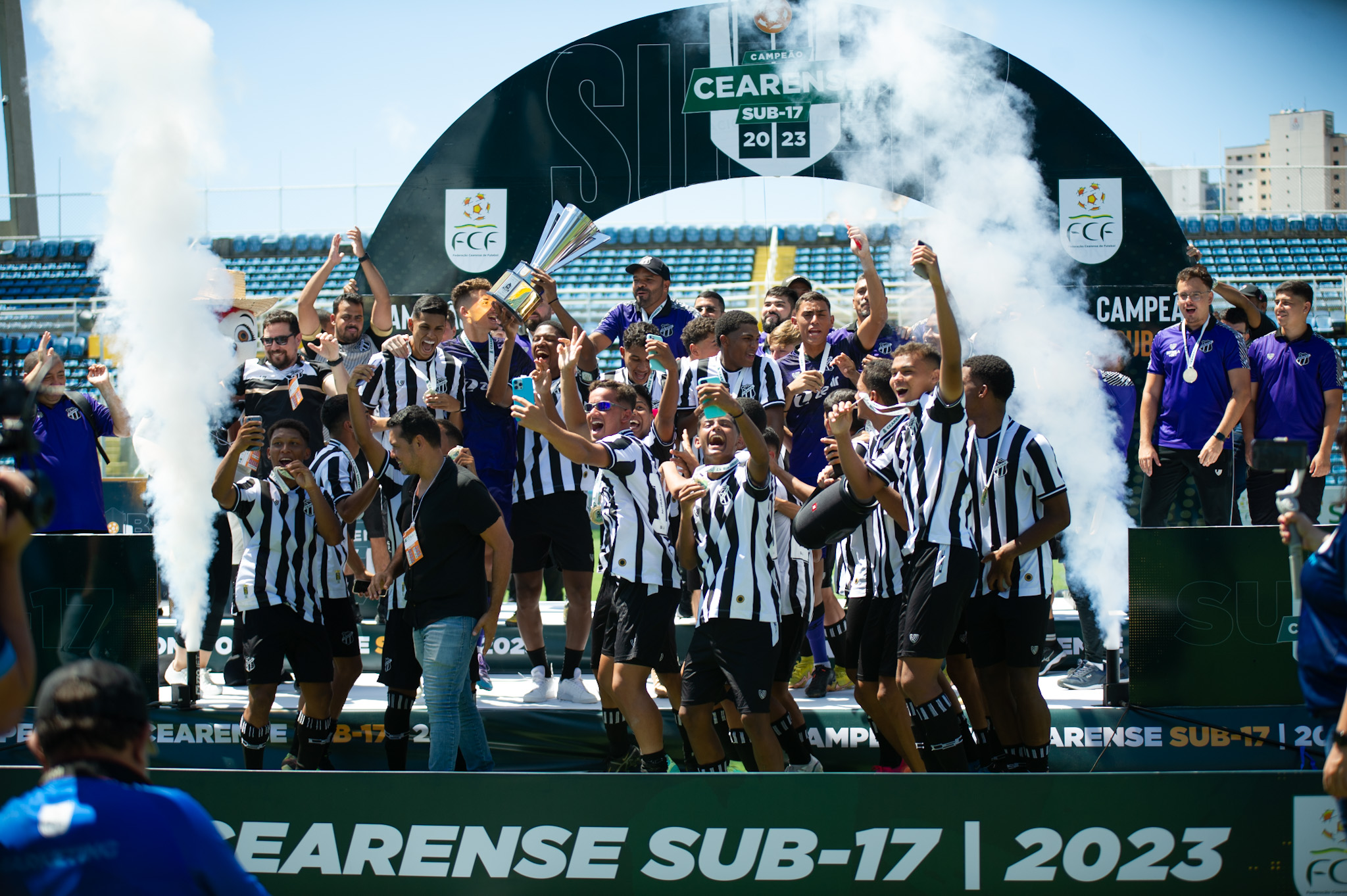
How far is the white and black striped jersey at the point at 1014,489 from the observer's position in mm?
4539

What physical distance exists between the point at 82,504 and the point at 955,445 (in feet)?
16.5

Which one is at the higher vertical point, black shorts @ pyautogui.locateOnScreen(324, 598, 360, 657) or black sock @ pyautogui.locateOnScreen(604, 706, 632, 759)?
black shorts @ pyautogui.locateOnScreen(324, 598, 360, 657)

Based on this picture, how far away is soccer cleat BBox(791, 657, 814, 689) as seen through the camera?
20.8 feet

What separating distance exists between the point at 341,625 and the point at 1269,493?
555 cm

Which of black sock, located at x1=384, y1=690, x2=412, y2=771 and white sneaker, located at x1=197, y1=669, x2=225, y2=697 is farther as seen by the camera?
white sneaker, located at x1=197, y1=669, x2=225, y2=697

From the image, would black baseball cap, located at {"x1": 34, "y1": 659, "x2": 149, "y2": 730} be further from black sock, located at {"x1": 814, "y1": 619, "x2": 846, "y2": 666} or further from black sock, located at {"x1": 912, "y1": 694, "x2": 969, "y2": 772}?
black sock, located at {"x1": 814, "y1": 619, "x2": 846, "y2": 666}

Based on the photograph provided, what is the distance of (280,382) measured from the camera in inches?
263

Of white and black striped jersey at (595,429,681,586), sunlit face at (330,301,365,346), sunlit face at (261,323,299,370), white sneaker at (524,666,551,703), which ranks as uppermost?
sunlit face at (330,301,365,346)

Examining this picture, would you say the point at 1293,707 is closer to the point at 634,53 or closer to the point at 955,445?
the point at 955,445

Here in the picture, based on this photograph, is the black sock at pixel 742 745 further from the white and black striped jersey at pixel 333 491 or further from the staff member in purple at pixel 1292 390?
the staff member in purple at pixel 1292 390

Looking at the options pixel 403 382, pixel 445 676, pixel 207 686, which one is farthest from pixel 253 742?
pixel 403 382

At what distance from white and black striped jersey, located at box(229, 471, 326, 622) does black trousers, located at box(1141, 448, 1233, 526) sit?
4.86 m

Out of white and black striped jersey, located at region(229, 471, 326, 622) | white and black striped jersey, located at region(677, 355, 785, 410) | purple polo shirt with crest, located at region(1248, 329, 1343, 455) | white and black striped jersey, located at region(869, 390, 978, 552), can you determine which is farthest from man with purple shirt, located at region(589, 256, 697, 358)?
purple polo shirt with crest, located at region(1248, 329, 1343, 455)

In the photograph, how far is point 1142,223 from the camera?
7301mm
